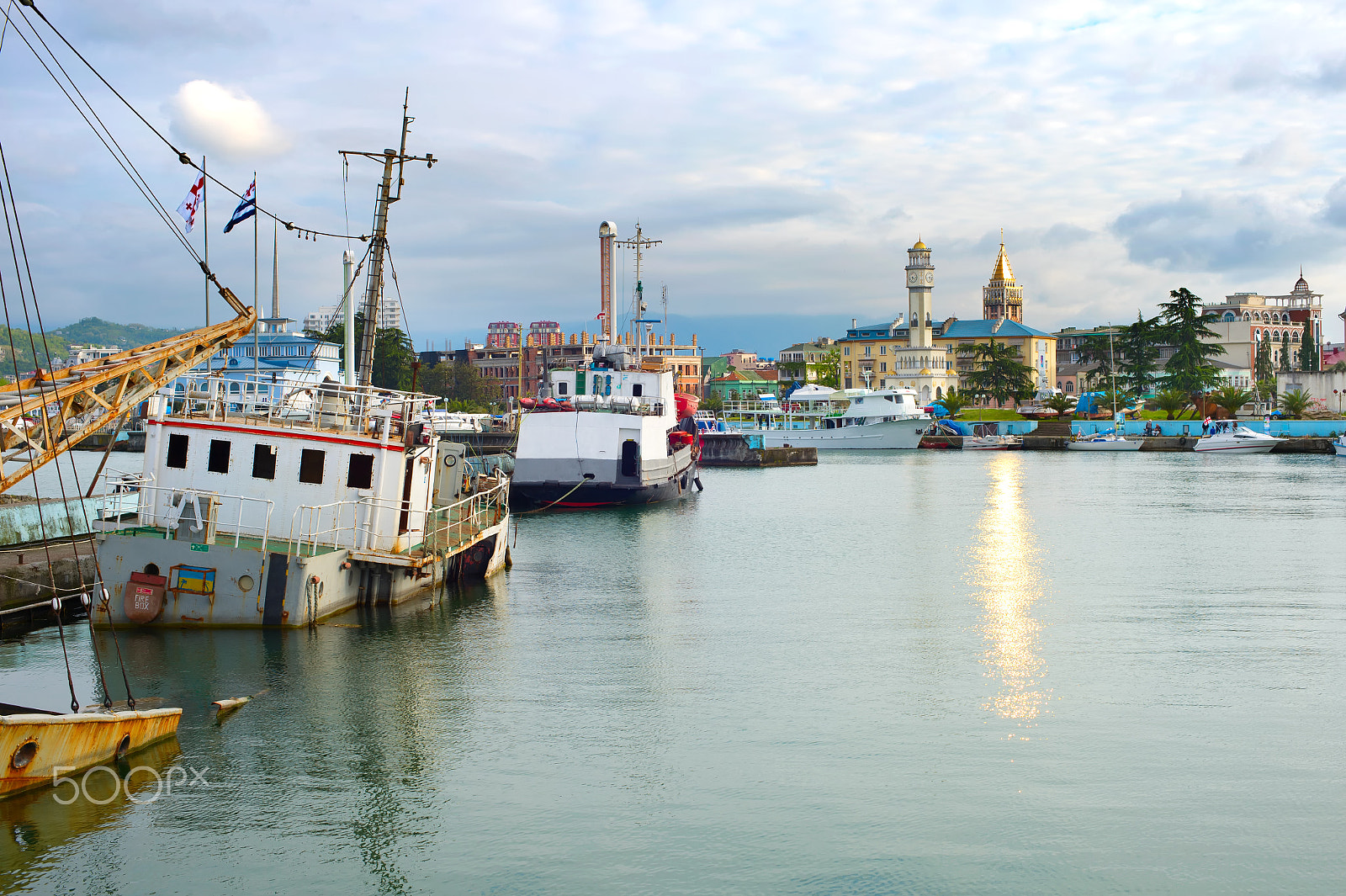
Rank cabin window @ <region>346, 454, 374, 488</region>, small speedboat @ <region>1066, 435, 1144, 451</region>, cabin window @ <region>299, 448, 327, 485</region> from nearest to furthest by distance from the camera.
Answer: cabin window @ <region>299, 448, 327, 485</region>, cabin window @ <region>346, 454, 374, 488</region>, small speedboat @ <region>1066, 435, 1144, 451</region>

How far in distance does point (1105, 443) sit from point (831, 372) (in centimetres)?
7143

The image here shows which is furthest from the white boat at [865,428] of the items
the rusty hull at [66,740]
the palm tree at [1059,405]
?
the rusty hull at [66,740]

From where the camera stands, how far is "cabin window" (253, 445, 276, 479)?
21312mm

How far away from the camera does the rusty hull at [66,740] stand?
11656mm

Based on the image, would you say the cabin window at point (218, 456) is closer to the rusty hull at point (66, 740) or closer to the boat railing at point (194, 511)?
the boat railing at point (194, 511)

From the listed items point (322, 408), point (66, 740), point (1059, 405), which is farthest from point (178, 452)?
point (1059, 405)

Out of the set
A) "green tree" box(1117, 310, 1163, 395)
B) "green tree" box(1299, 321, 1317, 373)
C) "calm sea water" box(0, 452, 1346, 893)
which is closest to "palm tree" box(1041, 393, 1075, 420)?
"green tree" box(1117, 310, 1163, 395)

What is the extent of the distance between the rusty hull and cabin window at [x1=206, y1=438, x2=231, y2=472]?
8.36 m

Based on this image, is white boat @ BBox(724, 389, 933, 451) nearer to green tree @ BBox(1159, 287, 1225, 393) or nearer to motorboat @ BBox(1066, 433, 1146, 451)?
motorboat @ BBox(1066, 433, 1146, 451)

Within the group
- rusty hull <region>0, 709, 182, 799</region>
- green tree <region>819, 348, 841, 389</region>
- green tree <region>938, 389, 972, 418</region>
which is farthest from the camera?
green tree <region>819, 348, 841, 389</region>

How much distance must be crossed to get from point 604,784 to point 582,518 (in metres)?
31.3

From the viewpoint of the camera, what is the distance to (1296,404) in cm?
11294

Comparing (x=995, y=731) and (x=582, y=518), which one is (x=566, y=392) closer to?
(x=582, y=518)

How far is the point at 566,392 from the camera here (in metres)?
53.9
